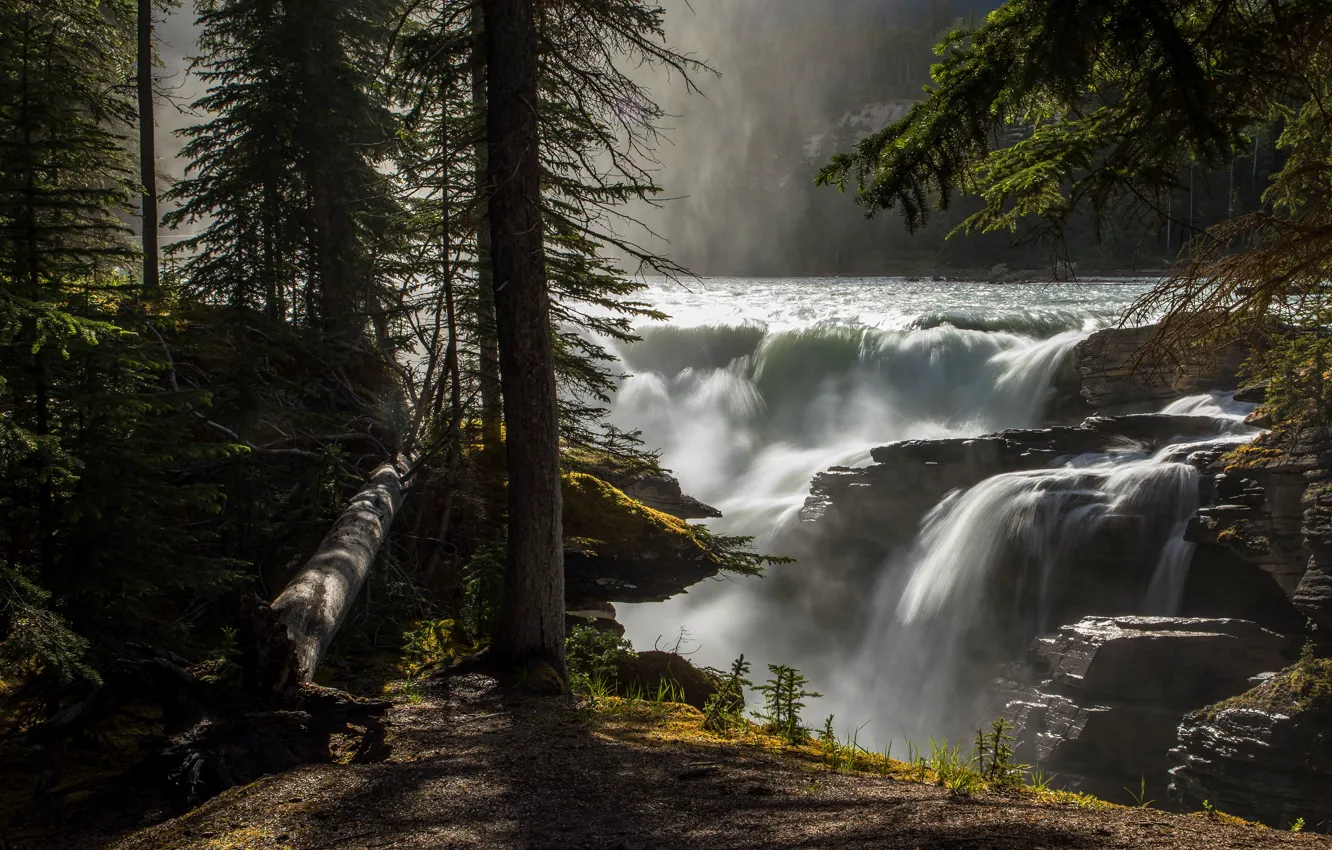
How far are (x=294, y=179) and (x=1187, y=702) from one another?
15301 millimetres

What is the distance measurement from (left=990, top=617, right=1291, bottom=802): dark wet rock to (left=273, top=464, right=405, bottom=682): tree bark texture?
990cm

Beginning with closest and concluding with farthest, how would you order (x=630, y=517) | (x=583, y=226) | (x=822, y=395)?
(x=583, y=226)
(x=630, y=517)
(x=822, y=395)

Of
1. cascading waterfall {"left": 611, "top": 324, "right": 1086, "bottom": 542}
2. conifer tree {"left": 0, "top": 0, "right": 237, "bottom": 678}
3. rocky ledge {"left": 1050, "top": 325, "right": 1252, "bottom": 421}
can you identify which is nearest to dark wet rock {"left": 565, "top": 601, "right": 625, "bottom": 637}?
conifer tree {"left": 0, "top": 0, "right": 237, "bottom": 678}

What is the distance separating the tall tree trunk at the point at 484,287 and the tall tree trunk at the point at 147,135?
23.0 feet

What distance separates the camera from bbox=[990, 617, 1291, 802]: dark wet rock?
11938mm

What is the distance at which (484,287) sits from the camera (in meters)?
9.19

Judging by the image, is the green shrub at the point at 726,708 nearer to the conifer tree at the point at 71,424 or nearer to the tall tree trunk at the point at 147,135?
the conifer tree at the point at 71,424

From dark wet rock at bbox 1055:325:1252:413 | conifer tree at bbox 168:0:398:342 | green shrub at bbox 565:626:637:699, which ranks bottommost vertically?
green shrub at bbox 565:626:637:699

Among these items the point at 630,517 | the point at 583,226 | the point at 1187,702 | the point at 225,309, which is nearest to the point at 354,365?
the point at 225,309

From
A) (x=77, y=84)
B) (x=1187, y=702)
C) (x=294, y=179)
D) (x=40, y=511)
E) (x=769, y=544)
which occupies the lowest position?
(x=1187, y=702)

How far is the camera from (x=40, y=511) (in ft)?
15.6

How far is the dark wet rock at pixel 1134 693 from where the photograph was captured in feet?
39.2

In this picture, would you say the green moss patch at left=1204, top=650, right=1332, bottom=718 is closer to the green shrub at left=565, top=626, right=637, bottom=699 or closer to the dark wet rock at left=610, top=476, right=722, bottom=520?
the dark wet rock at left=610, top=476, right=722, bottom=520

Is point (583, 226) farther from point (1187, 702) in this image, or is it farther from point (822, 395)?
point (822, 395)
